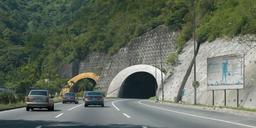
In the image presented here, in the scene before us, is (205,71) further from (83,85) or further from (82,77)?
(83,85)

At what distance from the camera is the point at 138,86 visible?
122 m

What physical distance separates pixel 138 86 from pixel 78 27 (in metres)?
42.8

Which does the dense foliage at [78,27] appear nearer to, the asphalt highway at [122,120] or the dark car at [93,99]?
the dark car at [93,99]

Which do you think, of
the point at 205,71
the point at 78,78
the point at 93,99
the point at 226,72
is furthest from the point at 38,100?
the point at 78,78

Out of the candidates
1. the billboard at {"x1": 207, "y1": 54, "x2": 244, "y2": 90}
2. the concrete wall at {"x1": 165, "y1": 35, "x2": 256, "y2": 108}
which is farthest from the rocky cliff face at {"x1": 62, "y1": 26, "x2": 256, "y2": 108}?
the billboard at {"x1": 207, "y1": 54, "x2": 244, "y2": 90}

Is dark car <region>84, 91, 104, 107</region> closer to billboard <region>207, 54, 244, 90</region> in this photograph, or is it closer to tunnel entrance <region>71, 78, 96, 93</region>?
billboard <region>207, 54, 244, 90</region>

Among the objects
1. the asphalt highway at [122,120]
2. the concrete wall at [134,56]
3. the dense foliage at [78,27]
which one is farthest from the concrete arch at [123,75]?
the asphalt highway at [122,120]

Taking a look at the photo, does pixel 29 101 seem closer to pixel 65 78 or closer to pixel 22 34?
pixel 65 78

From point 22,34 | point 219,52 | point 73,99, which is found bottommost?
point 73,99

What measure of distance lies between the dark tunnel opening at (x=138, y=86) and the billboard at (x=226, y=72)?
6239cm

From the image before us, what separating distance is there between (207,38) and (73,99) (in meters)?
25.3

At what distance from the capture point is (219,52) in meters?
72.2

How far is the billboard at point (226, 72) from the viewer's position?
149 feet

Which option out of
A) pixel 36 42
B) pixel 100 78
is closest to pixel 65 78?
pixel 100 78
